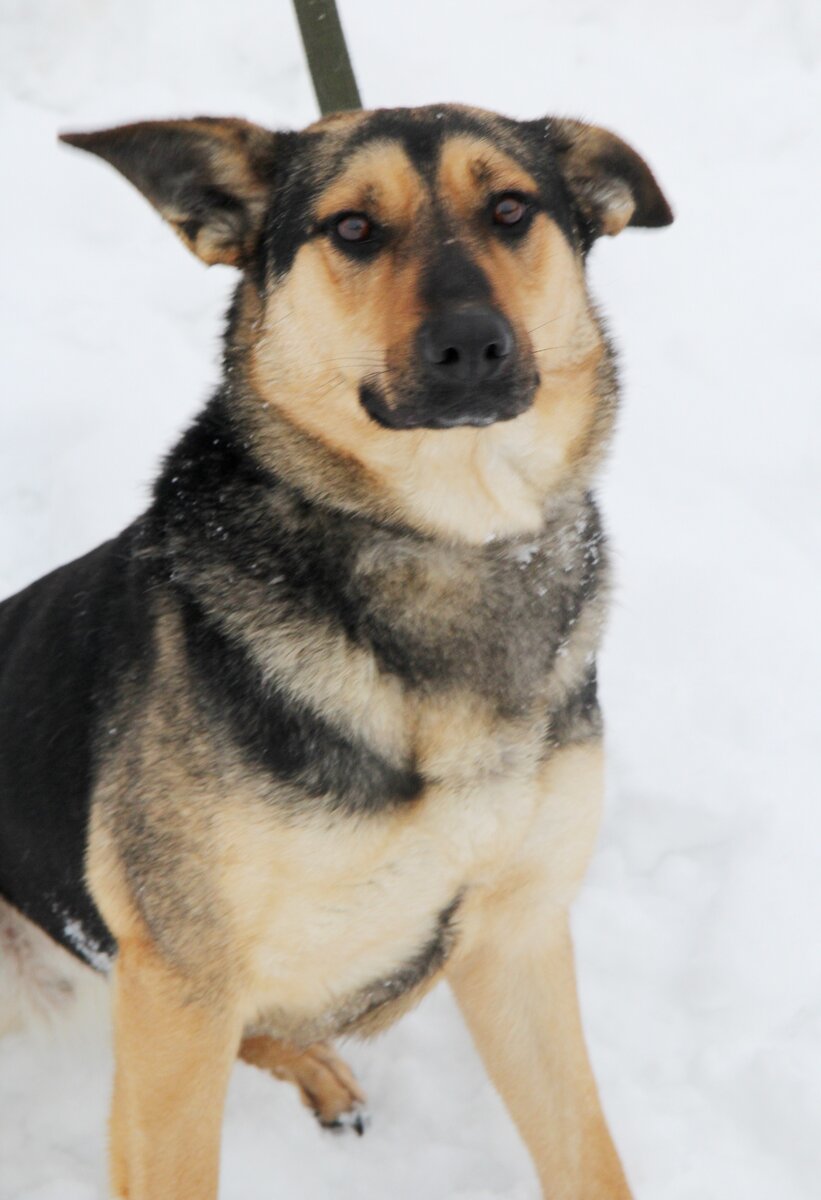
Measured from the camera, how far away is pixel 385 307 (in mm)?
2586

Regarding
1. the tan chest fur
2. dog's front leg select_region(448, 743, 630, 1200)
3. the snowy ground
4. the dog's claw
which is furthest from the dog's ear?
the dog's claw

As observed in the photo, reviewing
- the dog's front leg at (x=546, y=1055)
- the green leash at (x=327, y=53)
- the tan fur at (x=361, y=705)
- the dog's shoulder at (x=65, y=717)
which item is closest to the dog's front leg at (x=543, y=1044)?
the dog's front leg at (x=546, y=1055)

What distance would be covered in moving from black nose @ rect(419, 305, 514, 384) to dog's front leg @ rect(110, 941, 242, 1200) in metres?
1.29

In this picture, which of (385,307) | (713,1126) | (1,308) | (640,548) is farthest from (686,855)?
(1,308)

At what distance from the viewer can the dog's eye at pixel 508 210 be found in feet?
8.99

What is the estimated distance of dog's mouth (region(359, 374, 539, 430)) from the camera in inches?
98.0

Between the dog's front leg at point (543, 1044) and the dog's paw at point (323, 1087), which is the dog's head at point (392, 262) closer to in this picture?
the dog's front leg at point (543, 1044)

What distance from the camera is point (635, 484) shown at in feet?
16.1

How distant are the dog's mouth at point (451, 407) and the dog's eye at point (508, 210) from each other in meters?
0.41

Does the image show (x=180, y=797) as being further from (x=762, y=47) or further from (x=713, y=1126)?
(x=762, y=47)

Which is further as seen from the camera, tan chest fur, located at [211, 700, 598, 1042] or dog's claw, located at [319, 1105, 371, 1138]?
dog's claw, located at [319, 1105, 371, 1138]

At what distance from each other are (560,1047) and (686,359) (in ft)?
10.3

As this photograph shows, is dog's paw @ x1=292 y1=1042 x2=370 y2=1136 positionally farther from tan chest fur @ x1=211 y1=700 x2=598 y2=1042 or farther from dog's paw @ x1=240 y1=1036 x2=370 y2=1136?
tan chest fur @ x1=211 y1=700 x2=598 y2=1042

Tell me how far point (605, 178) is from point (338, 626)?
124cm
